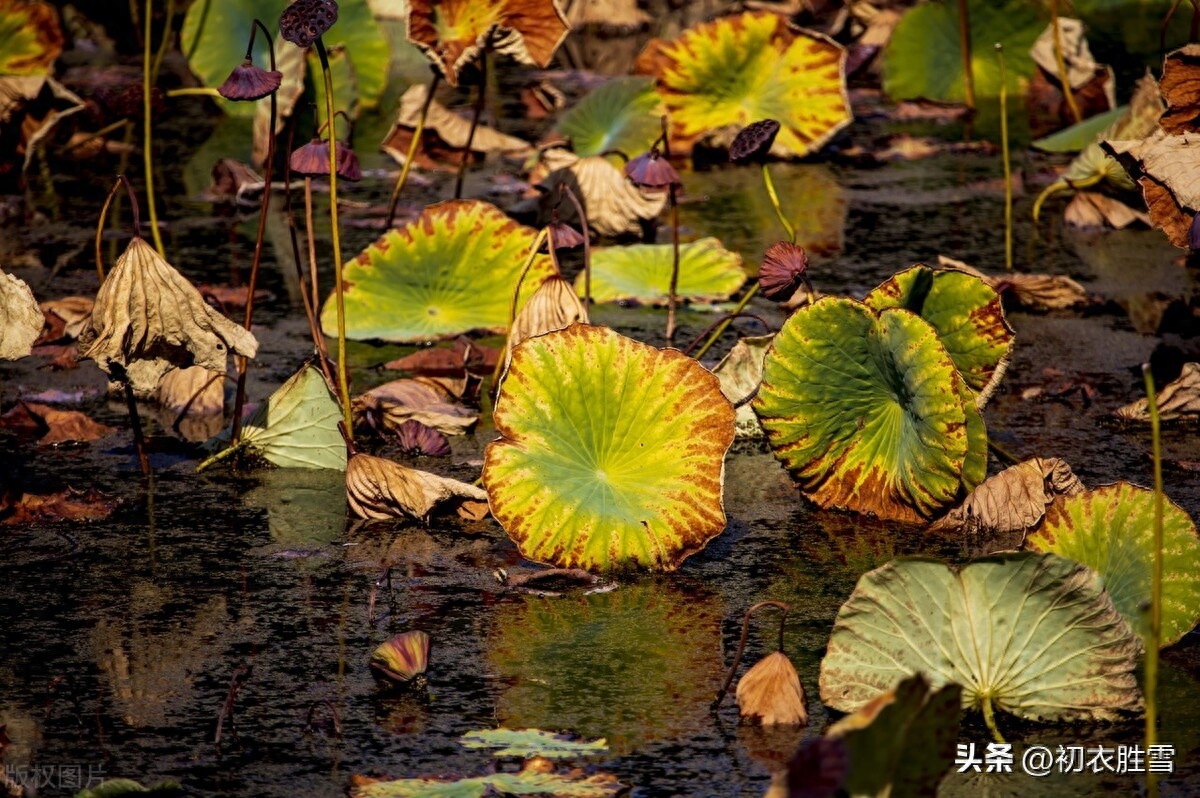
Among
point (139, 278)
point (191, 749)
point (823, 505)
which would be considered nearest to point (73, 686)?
point (191, 749)

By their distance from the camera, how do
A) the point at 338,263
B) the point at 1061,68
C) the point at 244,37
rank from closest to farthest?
the point at 338,263, the point at 1061,68, the point at 244,37

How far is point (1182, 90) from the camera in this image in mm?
3084

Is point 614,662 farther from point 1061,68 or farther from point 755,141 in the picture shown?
point 1061,68

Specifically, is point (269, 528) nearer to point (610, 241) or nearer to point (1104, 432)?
point (1104, 432)

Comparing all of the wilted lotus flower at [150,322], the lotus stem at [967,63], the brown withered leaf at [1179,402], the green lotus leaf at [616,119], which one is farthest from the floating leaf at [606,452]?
the lotus stem at [967,63]

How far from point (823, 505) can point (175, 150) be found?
3.55 m

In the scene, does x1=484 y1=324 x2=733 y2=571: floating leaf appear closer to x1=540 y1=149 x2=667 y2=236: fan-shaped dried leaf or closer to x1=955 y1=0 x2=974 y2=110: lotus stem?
x1=540 y1=149 x2=667 y2=236: fan-shaped dried leaf

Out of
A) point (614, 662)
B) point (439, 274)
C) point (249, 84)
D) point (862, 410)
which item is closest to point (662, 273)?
point (439, 274)

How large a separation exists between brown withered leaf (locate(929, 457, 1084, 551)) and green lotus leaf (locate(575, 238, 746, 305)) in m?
1.37

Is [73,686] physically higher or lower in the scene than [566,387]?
lower

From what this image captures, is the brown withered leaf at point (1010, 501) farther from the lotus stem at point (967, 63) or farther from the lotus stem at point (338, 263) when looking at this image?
the lotus stem at point (967, 63)

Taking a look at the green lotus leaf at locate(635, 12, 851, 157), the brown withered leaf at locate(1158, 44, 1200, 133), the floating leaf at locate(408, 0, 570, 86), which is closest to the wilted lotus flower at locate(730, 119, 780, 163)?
the brown withered leaf at locate(1158, 44, 1200, 133)

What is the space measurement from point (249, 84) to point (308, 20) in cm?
16

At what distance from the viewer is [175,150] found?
5762 millimetres
